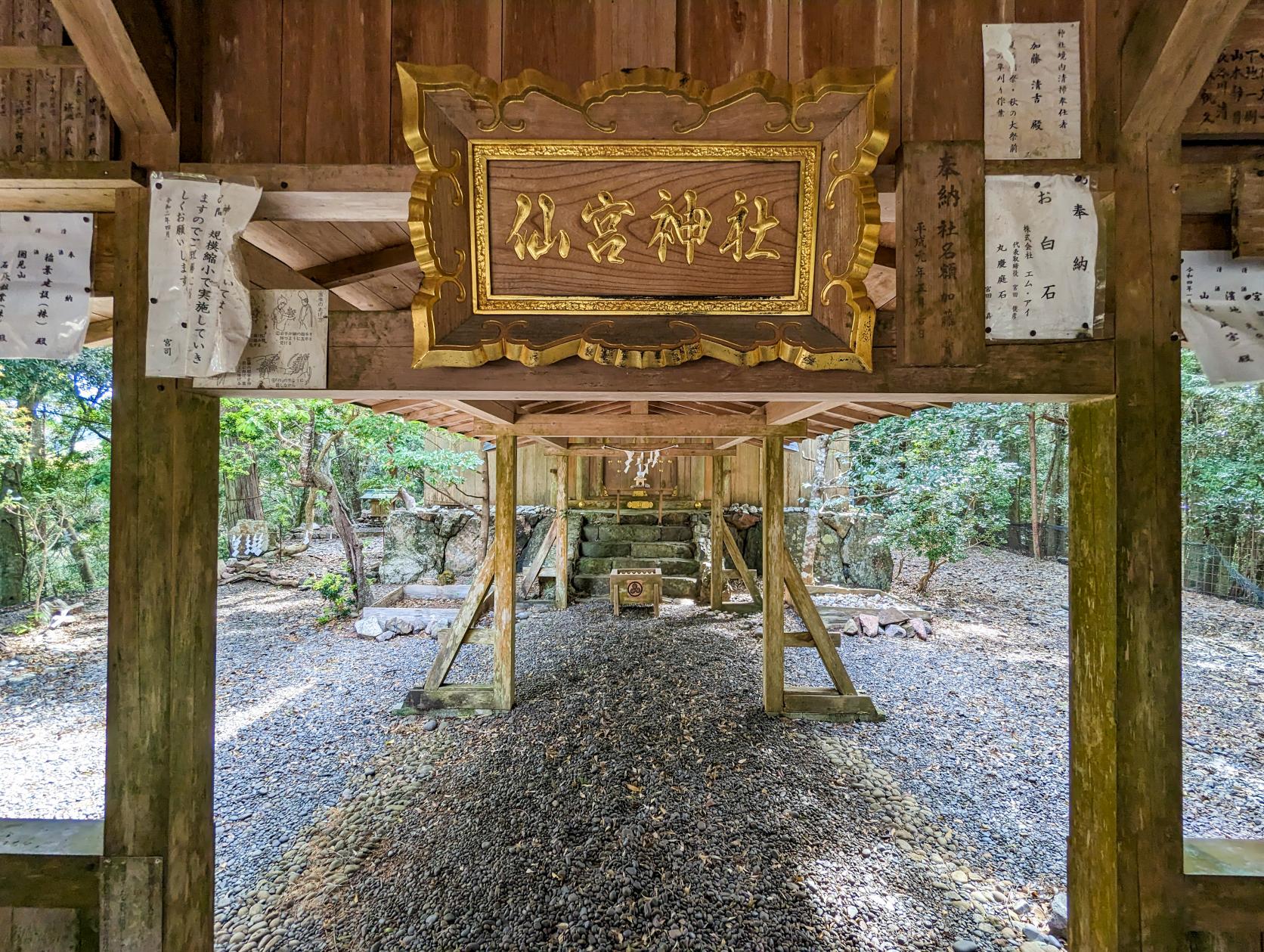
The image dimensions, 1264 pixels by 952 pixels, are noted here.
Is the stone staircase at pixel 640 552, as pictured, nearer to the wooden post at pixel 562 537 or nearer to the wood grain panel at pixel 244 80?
the wooden post at pixel 562 537

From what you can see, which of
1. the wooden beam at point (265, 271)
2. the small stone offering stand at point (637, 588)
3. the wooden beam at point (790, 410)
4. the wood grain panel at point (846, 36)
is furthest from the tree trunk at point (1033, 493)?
the wooden beam at point (265, 271)

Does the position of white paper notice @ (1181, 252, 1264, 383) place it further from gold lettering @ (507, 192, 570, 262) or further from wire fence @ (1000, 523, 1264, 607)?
wire fence @ (1000, 523, 1264, 607)

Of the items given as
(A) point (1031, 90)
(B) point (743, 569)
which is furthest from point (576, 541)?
(A) point (1031, 90)

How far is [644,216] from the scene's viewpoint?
159 cm

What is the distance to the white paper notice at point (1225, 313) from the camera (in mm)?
1650

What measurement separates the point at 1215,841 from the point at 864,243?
2.59 m

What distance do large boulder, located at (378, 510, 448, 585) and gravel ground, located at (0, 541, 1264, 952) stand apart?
132 inches

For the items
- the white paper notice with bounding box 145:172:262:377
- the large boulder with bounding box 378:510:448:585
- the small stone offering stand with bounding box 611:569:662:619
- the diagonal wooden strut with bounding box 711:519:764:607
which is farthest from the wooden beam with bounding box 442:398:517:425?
the large boulder with bounding box 378:510:448:585

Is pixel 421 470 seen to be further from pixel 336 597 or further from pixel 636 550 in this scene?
pixel 636 550

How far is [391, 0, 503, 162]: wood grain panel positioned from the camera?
5.57ft

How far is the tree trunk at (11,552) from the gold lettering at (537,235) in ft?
40.5

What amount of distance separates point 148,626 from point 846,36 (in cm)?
327

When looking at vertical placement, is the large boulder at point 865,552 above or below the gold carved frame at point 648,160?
below

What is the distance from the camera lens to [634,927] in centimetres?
244
